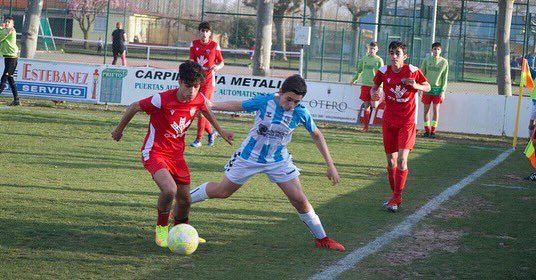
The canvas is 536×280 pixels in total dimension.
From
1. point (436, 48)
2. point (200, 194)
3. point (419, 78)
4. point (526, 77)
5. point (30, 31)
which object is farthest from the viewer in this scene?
point (30, 31)

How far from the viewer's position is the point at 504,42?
86.0ft

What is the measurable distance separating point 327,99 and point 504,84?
786 centimetres

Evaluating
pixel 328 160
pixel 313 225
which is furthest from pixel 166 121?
pixel 313 225

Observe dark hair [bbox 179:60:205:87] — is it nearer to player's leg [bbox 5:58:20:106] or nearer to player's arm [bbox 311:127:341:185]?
player's arm [bbox 311:127:341:185]

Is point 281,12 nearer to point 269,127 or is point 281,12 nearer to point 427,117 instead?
point 427,117

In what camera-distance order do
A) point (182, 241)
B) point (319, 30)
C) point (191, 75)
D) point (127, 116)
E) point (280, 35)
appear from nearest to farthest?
point (182, 241), point (191, 75), point (127, 116), point (319, 30), point (280, 35)

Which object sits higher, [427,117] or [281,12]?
[281,12]

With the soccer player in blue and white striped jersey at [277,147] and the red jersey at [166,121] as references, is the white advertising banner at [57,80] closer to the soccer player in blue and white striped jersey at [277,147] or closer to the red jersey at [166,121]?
the red jersey at [166,121]

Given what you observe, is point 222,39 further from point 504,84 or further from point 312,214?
point 312,214

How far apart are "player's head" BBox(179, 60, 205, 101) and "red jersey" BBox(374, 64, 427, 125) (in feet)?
11.7

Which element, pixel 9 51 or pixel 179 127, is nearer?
pixel 179 127

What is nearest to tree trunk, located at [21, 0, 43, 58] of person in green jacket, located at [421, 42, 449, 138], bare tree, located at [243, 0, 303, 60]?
person in green jacket, located at [421, 42, 449, 138]

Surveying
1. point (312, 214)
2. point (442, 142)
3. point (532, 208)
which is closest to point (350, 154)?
point (442, 142)

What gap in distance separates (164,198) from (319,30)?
1015 inches
